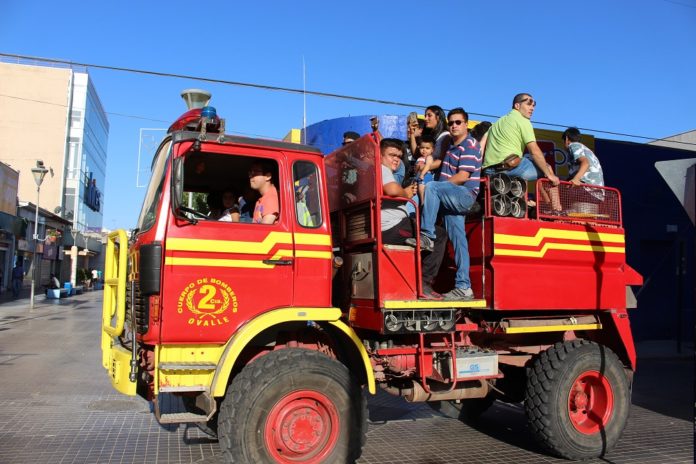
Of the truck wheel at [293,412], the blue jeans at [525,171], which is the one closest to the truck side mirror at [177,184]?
the truck wheel at [293,412]

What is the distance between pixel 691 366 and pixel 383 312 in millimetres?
10141

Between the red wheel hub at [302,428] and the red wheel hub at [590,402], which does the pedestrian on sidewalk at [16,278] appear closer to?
the red wheel hub at [302,428]

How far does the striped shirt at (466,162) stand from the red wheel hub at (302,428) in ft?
8.32

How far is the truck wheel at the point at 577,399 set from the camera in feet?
17.8

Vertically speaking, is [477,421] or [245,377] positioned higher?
[245,377]

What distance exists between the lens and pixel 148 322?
4.11 metres

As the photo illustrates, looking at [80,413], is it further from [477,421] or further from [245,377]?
[477,421]

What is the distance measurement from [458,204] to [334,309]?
1621 millimetres

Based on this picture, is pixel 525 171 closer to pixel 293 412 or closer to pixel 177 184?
pixel 293 412

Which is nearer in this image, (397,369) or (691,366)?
(397,369)

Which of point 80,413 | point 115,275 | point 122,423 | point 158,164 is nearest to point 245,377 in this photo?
point 115,275

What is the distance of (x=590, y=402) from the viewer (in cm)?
580

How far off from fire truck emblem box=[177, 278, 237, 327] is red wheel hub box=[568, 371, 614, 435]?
11.9 feet

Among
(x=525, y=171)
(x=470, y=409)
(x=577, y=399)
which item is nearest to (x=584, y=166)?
(x=525, y=171)
